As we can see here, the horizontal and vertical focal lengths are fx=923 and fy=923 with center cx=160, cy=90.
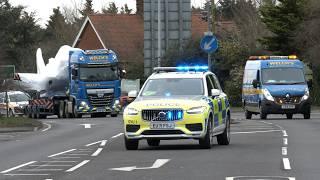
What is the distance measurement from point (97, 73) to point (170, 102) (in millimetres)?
27847

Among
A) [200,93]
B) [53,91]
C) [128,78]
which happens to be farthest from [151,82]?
[128,78]

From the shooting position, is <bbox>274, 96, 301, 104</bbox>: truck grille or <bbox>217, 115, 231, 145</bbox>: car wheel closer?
<bbox>217, 115, 231, 145</bbox>: car wheel

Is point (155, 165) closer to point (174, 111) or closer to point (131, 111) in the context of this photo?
point (174, 111)

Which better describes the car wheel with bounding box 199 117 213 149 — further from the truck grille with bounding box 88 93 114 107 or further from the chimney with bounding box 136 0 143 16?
the chimney with bounding box 136 0 143 16

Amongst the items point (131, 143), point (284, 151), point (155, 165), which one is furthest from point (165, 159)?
point (284, 151)

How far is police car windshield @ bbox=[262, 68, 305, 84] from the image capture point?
3775cm

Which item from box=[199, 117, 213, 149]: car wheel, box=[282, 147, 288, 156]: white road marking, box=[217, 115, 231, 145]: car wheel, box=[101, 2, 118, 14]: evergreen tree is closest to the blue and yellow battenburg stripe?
box=[217, 115, 231, 145]: car wheel

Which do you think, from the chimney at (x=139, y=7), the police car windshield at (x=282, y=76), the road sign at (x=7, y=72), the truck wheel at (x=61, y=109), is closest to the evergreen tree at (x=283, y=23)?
the truck wheel at (x=61, y=109)

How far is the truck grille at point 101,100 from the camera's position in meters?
47.9

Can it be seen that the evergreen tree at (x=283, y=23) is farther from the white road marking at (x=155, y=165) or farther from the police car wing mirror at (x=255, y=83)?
the white road marking at (x=155, y=165)

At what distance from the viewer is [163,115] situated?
781 inches

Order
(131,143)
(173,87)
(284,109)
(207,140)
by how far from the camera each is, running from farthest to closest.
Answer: (284,109), (173,87), (131,143), (207,140)

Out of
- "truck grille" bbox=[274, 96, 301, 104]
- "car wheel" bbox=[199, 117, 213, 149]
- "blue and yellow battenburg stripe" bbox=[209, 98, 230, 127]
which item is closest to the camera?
"car wheel" bbox=[199, 117, 213, 149]

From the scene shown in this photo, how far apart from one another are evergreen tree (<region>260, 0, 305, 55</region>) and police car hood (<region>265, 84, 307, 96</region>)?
2345 centimetres
